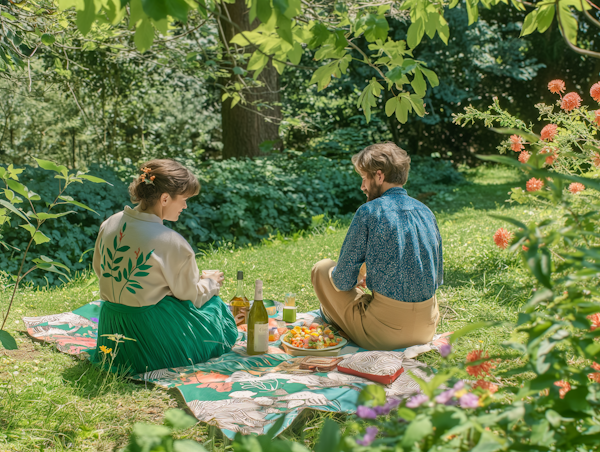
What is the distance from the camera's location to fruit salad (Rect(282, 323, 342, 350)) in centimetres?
339

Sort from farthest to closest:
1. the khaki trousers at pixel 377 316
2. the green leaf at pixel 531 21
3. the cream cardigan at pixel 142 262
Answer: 1. the khaki trousers at pixel 377 316
2. the cream cardigan at pixel 142 262
3. the green leaf at pixel 531 21

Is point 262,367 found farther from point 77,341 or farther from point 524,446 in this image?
point 524,446

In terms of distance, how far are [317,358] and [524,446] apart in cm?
234

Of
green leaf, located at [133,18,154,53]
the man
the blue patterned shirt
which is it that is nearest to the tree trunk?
the man

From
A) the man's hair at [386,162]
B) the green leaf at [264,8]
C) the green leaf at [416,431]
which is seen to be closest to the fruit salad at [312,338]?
the man's hair at [386,162]

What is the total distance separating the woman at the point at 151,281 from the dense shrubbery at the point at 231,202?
267cm

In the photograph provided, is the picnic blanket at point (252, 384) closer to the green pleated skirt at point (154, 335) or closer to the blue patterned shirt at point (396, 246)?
the green pleated skirt at point (154, 335)

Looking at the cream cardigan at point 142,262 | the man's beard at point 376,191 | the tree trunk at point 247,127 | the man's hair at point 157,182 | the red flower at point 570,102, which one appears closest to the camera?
the cream cardigan at point 142,262

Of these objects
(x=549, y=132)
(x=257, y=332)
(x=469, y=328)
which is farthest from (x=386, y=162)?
(x=469, y=328)

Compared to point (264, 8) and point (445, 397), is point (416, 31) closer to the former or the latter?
point (264, 8)

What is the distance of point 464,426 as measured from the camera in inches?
32.9

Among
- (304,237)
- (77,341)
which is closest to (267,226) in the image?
(304,237)

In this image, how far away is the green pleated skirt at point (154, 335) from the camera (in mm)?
2953

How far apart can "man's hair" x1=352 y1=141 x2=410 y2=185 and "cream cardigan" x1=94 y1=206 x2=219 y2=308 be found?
1.30 metres
